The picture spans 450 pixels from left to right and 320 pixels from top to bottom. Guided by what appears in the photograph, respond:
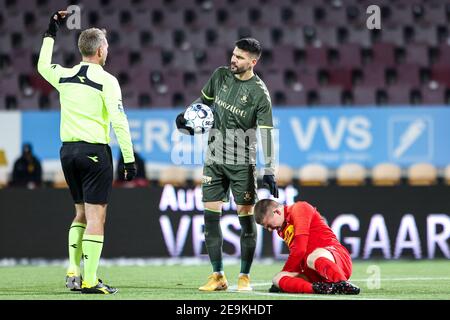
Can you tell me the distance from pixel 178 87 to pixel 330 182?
11.4 ft

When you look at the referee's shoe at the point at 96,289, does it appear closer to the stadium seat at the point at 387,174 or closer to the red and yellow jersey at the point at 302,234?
the red and yellow jersey at the point at 302,234

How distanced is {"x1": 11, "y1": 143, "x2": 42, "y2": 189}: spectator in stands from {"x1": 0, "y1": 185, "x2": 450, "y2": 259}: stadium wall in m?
1.25

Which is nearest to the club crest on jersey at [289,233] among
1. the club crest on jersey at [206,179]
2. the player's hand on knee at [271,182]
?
the player's hand on knee at [271,182]

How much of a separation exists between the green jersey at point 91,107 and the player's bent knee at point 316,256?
61.7 inches

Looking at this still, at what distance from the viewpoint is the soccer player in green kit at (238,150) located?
8.08 meters

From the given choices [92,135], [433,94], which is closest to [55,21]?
[92,135]

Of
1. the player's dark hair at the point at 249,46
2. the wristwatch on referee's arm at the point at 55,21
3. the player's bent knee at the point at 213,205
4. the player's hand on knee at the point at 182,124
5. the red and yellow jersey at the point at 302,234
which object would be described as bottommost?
the red and yellow jersey at the point at 302,234

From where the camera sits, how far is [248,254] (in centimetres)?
815

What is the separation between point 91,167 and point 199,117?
1075 mm

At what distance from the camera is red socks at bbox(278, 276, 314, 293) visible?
297 inches

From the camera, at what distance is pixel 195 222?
12.3 metres

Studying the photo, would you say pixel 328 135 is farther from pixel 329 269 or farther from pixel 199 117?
pixel 329 269

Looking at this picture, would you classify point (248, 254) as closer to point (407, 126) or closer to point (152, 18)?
point (407, 126)

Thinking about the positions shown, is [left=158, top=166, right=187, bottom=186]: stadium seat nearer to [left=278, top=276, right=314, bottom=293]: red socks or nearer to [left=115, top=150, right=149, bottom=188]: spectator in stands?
[left=115, top=150, right=149, bottom=188]: spectator in stands
